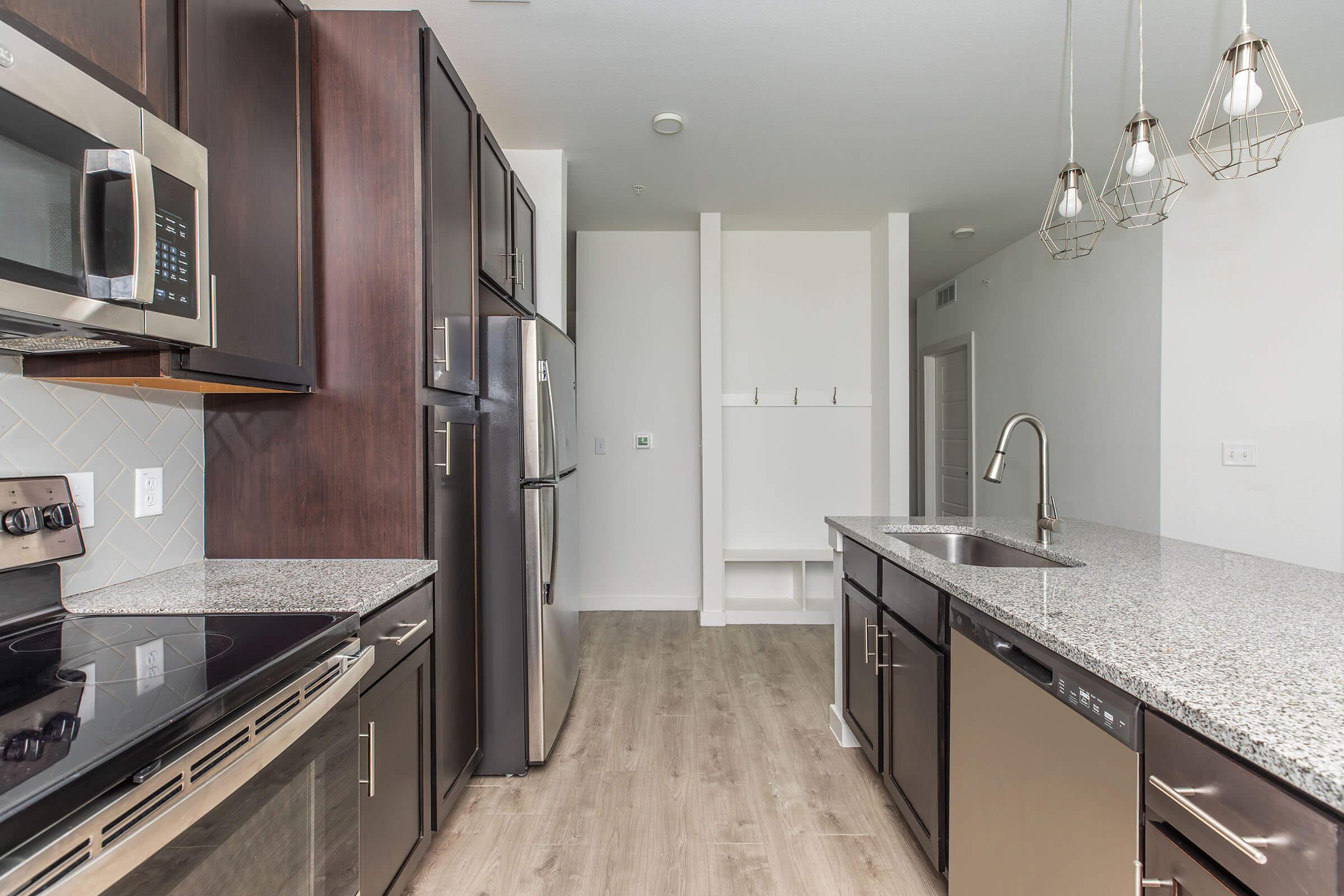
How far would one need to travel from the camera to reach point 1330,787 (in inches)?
23.2

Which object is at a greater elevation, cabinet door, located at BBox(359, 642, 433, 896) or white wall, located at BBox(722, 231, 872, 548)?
white wall, located at BBox(722, 231, 872, 548)

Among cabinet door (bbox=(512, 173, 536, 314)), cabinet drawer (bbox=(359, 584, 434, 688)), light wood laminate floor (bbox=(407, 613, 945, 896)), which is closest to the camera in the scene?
cabinet drawer (bbox=(359, 584, 434, 688))

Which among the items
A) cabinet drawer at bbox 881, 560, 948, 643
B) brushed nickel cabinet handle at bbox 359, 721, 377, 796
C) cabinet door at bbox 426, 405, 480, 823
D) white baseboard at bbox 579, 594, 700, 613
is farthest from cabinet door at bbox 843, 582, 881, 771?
white baseboard at bbox 579, 594, 700, 613

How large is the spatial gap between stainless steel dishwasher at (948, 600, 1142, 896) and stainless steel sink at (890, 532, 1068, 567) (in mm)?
751

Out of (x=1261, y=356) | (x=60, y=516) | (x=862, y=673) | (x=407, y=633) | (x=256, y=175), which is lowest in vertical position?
(x=862, y=673)

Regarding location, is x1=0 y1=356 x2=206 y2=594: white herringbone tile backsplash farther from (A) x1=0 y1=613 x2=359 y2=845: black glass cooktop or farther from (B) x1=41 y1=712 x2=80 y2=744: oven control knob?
(B) x1=41 y1=712 x2=80 y2=744: oven control knob

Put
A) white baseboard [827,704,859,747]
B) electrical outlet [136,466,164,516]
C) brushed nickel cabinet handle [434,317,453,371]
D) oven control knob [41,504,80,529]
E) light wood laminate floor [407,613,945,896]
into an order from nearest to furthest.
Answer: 1. oven control knob [41,504,80,529]
2. electrical outlet [136,466,164,516]
3. light wood laminate floor [407,613,945,896]
4. brushed nickel cabinet handle [434,317,453,371]
5. white baseboard [827,704,859,747]

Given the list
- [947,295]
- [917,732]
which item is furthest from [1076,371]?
[917,732]

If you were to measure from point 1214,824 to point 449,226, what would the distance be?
6.82 feet

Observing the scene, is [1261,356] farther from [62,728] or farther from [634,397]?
[62,728]

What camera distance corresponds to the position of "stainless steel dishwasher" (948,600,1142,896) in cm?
90

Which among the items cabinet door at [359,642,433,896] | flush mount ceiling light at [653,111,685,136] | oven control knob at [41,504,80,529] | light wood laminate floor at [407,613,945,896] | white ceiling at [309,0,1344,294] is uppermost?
white ceiling at [309,0,1344,294]

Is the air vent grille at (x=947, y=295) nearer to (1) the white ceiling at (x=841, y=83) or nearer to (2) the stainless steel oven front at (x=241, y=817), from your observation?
(1) the white ceiling at (x=841, y=83)

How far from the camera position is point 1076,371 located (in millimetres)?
4012
